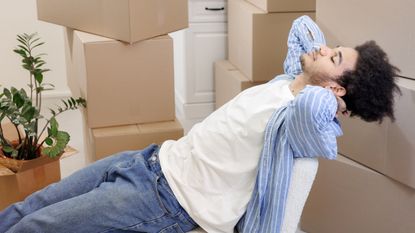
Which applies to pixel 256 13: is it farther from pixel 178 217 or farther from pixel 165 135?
pixel 178 217

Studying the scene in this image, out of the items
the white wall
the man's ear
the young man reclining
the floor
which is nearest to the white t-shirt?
the young man reclining

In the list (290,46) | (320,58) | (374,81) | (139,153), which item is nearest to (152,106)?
(139,153)

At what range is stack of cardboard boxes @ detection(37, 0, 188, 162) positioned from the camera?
6.20 feet

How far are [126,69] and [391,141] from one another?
37.0 inches

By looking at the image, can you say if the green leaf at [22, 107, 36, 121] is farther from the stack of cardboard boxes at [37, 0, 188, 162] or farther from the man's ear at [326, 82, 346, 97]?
the man's ear at [326, 82, 346, 97]

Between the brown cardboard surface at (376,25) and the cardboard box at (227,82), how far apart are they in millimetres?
704

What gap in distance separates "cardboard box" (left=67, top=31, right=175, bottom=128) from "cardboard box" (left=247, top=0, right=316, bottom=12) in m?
0.59

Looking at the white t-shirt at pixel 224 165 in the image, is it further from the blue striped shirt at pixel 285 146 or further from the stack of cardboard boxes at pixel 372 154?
the stack of cardboard boxes at pixel 372 154

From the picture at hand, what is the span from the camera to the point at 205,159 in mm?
1409

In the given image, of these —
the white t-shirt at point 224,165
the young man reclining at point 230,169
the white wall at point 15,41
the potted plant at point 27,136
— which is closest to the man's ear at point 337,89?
the young man reclining at point 230,169

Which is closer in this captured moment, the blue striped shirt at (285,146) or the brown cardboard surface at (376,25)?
the blue striped shirt at (285,146)

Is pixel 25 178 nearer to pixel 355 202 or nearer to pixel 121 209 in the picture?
pixel 121 209

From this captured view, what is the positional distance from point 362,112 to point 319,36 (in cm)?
34

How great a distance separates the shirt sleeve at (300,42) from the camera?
1.59 meters
